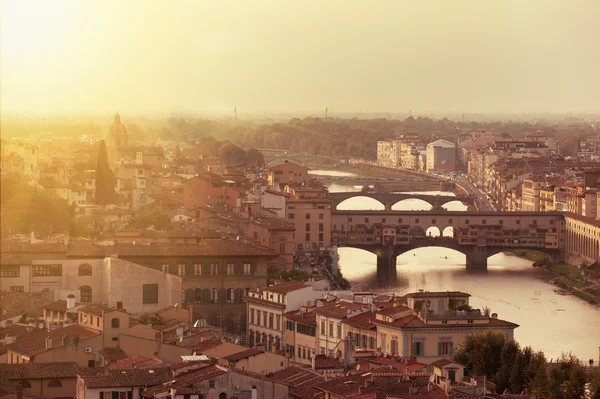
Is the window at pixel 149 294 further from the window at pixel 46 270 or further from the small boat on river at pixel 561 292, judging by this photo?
the small boat on river at pixel 561 292

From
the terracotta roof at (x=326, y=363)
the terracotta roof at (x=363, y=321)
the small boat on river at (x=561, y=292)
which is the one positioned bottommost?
the small boat on river at (x=561, y=292)

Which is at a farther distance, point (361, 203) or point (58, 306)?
point (361, 203)

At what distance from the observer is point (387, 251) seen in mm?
33938

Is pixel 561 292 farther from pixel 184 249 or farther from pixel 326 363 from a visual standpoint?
pixel 326 363

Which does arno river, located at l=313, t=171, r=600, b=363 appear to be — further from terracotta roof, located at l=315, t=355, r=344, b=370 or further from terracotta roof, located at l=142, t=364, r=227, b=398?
terracotta roof, located at l=142, t=364, r=227, b=398

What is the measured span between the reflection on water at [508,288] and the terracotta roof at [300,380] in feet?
23.5

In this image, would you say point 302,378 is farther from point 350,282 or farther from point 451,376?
point 350,282

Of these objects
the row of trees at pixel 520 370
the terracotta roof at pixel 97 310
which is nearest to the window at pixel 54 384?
the terracotta roof at pixel 97 310

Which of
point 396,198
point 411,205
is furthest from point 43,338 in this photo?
point 411,205

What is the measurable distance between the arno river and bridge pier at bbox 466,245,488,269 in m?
0.17

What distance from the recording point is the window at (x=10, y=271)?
16.8 meters

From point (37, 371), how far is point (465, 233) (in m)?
24.1

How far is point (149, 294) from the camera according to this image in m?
16.3

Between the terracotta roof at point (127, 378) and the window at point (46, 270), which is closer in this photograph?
the terracotta roof at point (127, 378)
